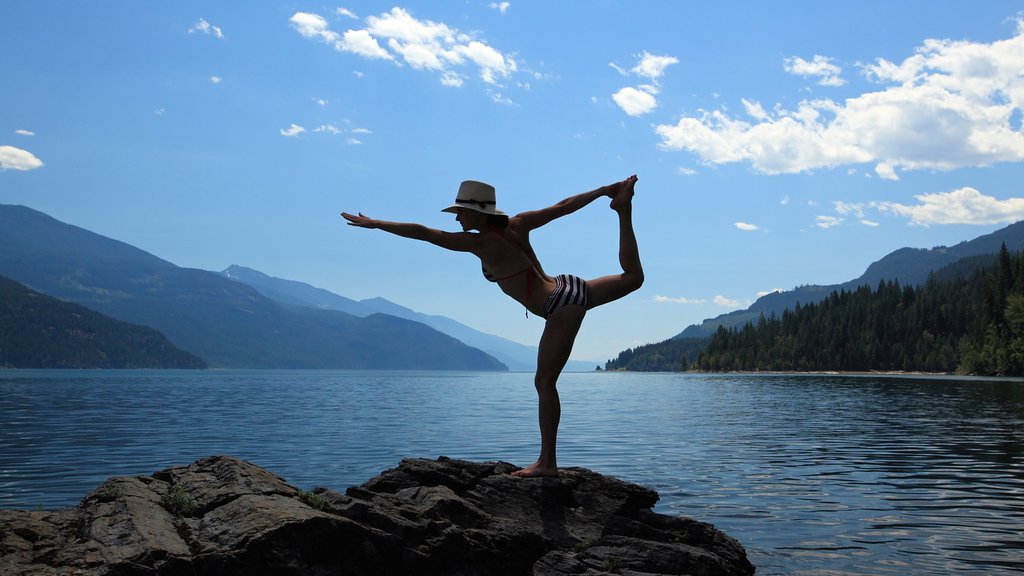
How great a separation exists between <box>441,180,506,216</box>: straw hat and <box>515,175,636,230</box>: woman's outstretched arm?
21.2 inches

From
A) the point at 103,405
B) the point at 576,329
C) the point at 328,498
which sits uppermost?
the point at 576,329

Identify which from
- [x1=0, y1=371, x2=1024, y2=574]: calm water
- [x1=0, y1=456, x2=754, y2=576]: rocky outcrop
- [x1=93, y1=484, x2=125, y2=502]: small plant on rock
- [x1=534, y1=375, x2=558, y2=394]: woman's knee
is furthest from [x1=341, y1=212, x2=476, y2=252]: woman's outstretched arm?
[x1=0, y1=371, x2=1024, y2=574]: calm water

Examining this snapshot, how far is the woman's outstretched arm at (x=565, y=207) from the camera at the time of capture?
10.6m

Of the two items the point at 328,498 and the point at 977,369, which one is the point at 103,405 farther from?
the point at 977,369

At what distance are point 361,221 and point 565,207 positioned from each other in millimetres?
2920

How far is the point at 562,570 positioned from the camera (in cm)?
891

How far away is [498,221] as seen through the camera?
33.5 feet

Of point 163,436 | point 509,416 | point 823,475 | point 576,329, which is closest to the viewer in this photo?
point 576,329

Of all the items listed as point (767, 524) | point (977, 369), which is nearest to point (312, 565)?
point (767, 524)

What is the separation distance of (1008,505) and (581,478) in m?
12.2

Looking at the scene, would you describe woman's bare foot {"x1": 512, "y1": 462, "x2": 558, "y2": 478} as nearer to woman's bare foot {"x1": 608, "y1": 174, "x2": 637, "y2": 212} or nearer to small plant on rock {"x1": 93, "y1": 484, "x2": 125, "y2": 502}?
woman's bare foot {"x1": 608, "y1": 174, "x2": 637, "y2": 212}

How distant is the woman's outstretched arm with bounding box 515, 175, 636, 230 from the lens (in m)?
10.6

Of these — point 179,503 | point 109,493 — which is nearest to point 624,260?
point 179,503

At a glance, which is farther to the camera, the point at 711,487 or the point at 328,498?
the point at 711,487
